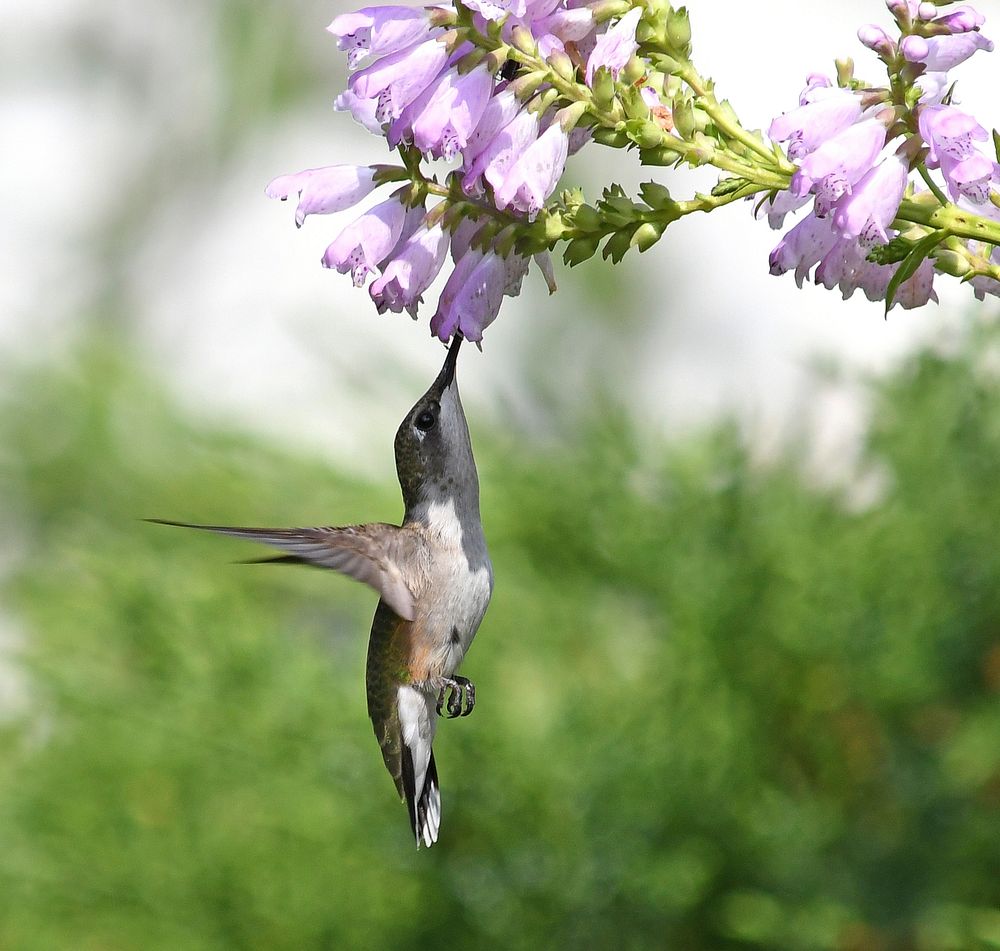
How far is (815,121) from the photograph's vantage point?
3.77ft

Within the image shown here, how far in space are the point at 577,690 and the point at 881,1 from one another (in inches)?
152

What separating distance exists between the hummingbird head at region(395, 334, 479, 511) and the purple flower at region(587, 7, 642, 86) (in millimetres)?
535

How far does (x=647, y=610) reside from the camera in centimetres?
365

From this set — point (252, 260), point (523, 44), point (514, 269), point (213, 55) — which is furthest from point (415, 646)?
point (213, 55)

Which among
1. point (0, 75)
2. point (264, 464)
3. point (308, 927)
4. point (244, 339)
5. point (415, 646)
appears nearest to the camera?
point (415, 646)

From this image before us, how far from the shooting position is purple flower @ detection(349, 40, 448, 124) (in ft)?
3.82

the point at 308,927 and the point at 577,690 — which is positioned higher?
the point at 577,690

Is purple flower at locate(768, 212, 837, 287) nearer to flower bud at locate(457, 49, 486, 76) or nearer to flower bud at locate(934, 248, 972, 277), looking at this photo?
flower bud at locate(934, 248, 972, 277)

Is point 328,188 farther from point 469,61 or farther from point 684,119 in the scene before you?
point 684,119

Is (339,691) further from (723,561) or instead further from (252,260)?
(252,260)

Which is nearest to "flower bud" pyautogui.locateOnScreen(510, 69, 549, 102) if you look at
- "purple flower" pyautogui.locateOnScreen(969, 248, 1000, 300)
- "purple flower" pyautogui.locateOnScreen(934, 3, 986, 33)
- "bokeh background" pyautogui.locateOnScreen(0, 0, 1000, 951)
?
"purple flower" pyautogui.locateOnScreen(934, 3, 986, 33)

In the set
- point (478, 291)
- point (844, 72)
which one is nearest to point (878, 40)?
point (844, 72)

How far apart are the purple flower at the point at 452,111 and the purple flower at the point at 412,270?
87 mm

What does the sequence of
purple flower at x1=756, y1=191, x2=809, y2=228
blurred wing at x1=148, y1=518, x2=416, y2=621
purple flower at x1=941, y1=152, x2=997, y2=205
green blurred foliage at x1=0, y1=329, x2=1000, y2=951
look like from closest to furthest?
1. purple flower at x1=941, y1=152, x2=997, y2=205
2. purple flower at x1=756, y1=191, x2=809, y2=228
3. blurred wing at x1=148, y1=518, x2=416, y2=621
4. green blurred foliage at x1=0, y1=329, x2=1000, y2=951
